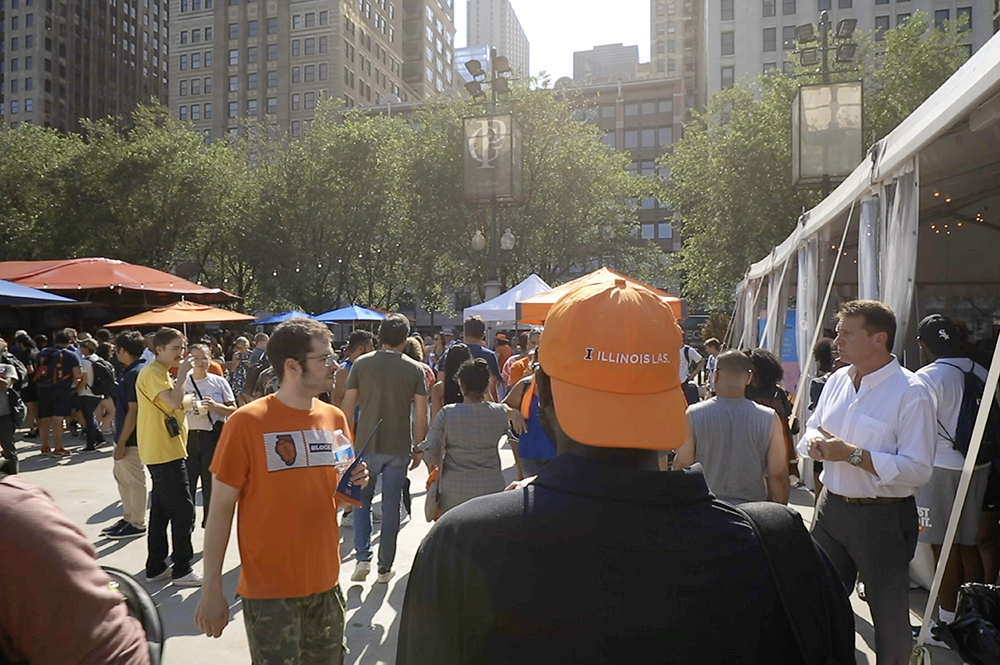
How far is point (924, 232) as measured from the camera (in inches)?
405

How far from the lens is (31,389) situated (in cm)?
1333

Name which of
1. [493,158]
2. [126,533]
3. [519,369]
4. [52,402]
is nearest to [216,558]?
[126,533]

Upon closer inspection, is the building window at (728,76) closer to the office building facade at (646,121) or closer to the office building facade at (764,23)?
the office building facade at (764,23)

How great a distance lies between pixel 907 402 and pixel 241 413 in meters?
3.12

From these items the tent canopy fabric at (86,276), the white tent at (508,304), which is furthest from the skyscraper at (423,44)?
the white tent at (508,304)

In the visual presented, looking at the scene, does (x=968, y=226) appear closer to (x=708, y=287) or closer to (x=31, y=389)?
(x=31, y=389)

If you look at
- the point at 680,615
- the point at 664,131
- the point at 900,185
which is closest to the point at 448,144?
the point at 900,185

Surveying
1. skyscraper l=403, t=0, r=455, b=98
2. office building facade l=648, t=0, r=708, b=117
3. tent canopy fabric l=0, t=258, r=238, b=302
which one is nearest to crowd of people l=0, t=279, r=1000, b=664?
tent canopy fabric l=0, t=258, r=238, b=302

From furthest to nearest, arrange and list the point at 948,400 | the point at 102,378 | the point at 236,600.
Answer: the point at 102,378
the point at 236,600
the point at 948,400

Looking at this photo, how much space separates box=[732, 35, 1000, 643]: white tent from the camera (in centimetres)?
436

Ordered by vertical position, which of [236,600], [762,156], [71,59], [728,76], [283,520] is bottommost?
[236,600]

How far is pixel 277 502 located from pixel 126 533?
16.7ft

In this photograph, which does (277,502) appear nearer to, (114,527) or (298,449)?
(298,449)

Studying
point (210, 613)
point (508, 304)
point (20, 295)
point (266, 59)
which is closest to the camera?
point (210, 613)
